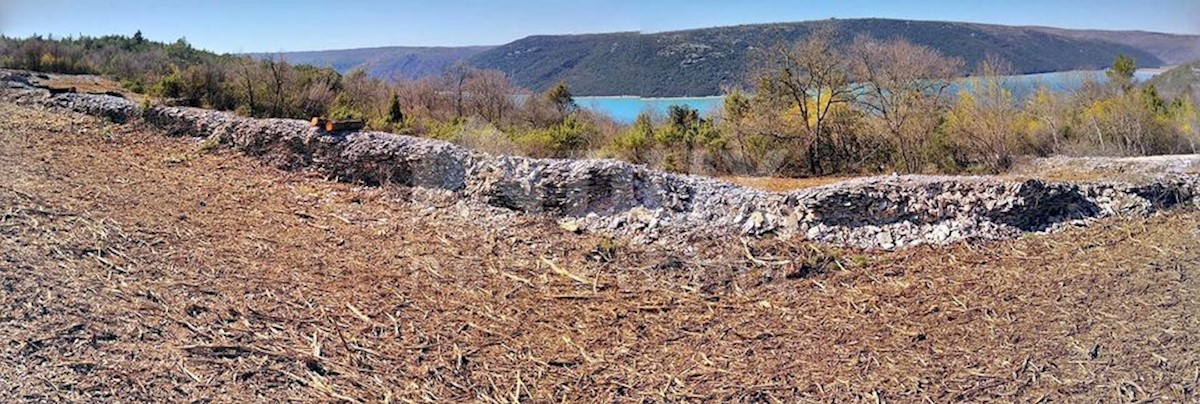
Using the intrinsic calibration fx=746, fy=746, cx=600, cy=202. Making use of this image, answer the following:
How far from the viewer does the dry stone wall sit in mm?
6809

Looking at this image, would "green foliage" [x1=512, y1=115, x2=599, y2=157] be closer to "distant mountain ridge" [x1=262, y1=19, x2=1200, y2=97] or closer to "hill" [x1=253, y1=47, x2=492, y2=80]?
"distant mountain ridge" [x1=262, y1=19, x2=1200, y2=97]

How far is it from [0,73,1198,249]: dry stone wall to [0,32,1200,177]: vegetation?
459cm

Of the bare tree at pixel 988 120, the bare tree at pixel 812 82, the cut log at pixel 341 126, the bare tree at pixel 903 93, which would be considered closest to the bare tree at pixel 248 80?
the cut log at pixel 341 126

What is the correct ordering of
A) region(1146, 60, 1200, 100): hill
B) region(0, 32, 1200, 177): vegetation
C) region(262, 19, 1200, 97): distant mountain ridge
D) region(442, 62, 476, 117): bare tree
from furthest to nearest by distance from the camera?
region(262, 19, 1200, 97): distant mountain ridge, region(442, 62, 476, 117): bare tree, region(1146, 60, 1200, 100): hill, region(0, 32, 1200, 177): vegetation

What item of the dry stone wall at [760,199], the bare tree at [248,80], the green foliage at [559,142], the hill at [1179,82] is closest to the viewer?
the dry stone wall at [760,199]

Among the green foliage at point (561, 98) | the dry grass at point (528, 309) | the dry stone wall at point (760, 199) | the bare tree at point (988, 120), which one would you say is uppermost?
the green foliage at point (561, 98)

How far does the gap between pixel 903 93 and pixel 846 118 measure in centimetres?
120

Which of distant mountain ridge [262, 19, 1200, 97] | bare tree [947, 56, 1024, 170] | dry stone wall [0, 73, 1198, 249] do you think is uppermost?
distant mountain ridge [262, 19, 1200, 97]

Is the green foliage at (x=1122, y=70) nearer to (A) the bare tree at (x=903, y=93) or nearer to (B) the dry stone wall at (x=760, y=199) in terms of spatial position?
(A) the bare tree at (x=903, y=93)

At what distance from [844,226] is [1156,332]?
268 centimetres

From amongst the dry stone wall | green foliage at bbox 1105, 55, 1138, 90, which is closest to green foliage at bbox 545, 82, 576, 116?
green foliage at bbox 1105, 55, 1138, 90

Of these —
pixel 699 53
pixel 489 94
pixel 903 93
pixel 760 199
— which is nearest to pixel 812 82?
pixel 903 93

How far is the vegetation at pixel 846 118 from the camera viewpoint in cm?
1458

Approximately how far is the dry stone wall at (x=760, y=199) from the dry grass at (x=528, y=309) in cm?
33
